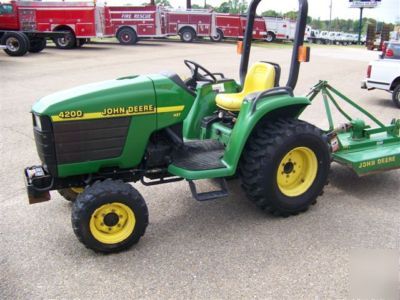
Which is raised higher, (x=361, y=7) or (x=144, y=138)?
(x=361, y=7)

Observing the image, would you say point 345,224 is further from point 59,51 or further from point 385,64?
point 59,51

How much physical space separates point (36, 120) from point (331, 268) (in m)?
2.40

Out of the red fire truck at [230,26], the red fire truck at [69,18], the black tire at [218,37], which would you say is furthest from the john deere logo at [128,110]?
the black tire at [218,37]

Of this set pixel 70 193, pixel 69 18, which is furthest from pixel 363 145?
pixel 69 18

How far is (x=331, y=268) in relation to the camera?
3.12 meters

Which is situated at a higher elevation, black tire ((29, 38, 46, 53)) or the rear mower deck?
black tire ((29, 38, 46, 53))

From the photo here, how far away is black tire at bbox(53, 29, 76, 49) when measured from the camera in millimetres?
19344

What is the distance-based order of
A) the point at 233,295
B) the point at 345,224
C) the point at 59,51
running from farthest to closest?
1. the point at 59,51
2. the point at 345,224
3. the point at 233,295

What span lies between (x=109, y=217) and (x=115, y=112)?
783mm

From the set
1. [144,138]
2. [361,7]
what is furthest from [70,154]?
[361,7]

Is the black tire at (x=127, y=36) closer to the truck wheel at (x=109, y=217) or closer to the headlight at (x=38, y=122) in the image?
the headlight at (x=38, y=122)

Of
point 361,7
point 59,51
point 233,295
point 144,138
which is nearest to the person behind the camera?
point 233,295

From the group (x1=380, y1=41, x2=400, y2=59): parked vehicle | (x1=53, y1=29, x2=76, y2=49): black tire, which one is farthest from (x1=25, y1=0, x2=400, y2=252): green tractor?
(x1=53, y1=29, x2=76, y2=49): black tire

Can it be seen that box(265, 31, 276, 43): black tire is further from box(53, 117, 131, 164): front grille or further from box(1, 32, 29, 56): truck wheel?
box(53, 117, 131, 164): front grille
